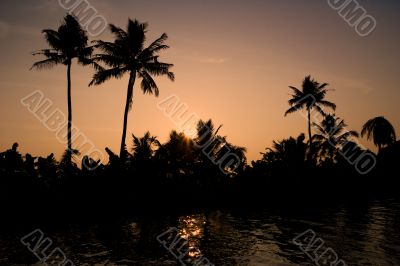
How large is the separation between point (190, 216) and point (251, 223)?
5.34m

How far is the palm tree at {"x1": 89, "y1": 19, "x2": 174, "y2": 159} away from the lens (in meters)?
29.0

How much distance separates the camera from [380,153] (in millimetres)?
53406

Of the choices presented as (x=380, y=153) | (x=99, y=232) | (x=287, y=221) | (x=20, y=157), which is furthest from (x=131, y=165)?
(x=380, y=153)

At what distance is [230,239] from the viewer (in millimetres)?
17609

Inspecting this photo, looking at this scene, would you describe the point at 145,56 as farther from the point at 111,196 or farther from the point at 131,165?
the point at 111,196

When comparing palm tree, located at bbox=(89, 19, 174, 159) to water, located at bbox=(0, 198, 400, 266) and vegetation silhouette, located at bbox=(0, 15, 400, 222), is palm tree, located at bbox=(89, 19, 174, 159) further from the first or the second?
water, located at bbox=(0, 198, 400, 266)
